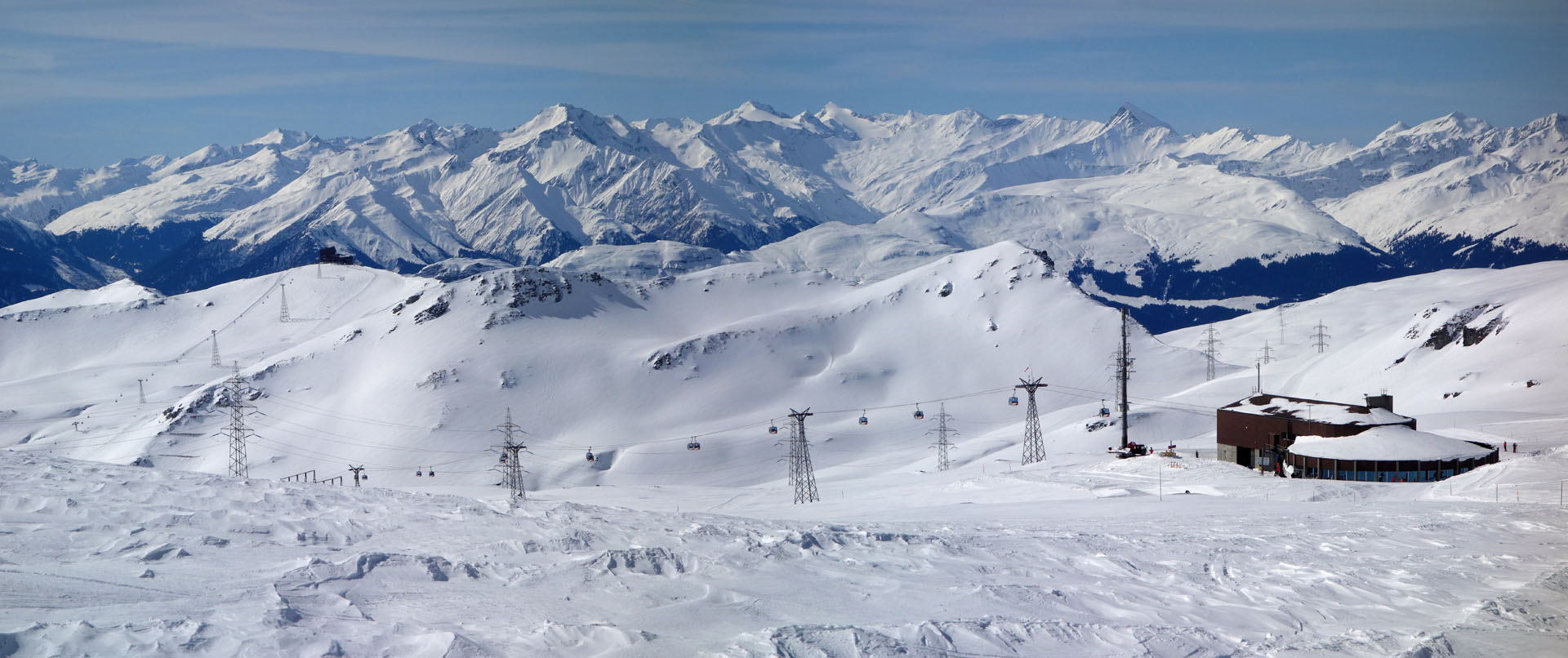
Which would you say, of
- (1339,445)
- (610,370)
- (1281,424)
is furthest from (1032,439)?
(610,370)

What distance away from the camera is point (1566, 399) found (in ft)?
311

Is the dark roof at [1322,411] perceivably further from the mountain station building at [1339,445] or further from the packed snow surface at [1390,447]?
the packed snow surface at [1390,447]

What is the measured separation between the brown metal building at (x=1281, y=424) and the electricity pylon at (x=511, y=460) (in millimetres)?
46443

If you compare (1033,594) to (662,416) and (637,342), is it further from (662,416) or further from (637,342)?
(637,342)

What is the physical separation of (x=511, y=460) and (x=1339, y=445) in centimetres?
6827

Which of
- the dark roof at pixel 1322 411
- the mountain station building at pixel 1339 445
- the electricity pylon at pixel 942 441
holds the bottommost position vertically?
the electricity pylon at pixel 942 441

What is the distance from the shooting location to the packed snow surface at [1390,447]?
65.6 m

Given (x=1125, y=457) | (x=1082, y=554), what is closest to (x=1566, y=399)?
(x=1125, y=457)

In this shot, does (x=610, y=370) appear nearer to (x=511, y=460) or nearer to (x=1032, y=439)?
(x=511, y=460)

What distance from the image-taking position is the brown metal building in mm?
74125

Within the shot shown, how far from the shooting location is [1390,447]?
218 ft

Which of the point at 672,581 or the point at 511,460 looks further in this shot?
the point at 511,460

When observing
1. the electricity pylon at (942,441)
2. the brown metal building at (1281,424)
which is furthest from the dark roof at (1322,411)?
the electricity pylon at (942,441)

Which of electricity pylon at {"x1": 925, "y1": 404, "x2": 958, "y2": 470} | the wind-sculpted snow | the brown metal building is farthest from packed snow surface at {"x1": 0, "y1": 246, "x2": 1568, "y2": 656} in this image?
the brown metal building
